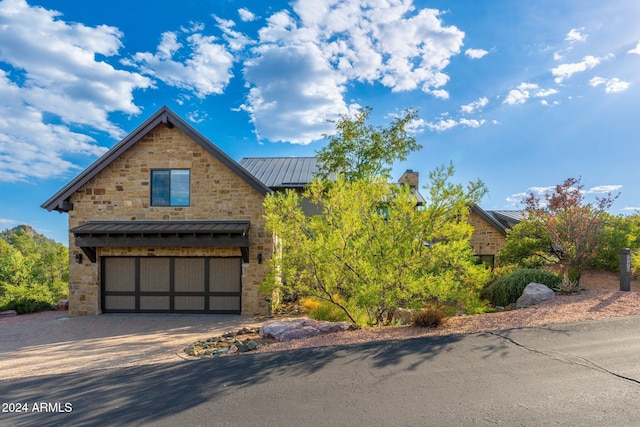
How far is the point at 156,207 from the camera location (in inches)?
491

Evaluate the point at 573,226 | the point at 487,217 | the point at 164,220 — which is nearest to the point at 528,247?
the point at 573,226

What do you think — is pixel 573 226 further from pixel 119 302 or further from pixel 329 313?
pixel 119 302

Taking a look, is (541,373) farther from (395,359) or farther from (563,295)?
(563,295)

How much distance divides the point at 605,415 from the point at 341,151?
13.0 m

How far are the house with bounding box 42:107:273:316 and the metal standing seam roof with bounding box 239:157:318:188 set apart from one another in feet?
18.0

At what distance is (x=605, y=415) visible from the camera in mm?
3996

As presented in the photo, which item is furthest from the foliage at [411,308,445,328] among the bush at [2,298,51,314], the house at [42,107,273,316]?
the bush at [2,298,51,314]

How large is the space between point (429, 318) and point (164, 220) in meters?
9.59

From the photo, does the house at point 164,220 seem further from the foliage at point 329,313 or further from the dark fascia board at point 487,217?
the dark fascia board at point 487,217

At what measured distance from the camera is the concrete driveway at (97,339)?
6.82 meters

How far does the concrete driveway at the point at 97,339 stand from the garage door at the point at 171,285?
0.43 meters

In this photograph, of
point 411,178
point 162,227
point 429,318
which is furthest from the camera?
point 411,178

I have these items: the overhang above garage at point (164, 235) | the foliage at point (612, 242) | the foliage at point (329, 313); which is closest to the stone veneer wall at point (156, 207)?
the overhang above garage at point (164, 235)

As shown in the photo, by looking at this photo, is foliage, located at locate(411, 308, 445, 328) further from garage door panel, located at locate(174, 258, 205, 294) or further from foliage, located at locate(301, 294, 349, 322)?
garage door panel, located at locate(174, 258, 205, 294)
